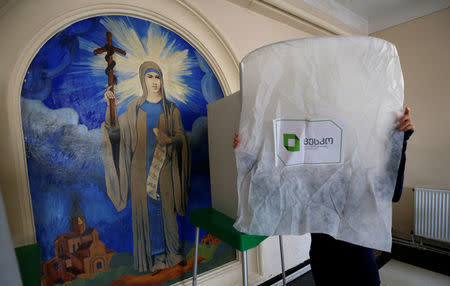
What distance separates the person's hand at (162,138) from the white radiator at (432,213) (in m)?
2.69

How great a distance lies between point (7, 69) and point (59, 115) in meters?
0.27

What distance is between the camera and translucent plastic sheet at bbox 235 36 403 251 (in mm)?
632

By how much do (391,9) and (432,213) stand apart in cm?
227

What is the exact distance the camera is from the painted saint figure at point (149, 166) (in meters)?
1.21

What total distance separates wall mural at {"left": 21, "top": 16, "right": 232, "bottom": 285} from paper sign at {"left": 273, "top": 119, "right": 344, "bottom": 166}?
89 centimetres

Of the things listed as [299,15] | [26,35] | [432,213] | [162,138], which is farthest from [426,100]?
[26,35]

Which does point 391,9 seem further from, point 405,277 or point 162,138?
point 162,138

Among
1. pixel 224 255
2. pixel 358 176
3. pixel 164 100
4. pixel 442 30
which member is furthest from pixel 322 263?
pixel 442 30

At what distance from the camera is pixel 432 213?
2182 millimetres

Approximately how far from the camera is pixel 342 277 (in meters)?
0.93

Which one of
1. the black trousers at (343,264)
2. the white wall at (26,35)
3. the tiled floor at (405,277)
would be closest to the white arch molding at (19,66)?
the white wall at (26,35)

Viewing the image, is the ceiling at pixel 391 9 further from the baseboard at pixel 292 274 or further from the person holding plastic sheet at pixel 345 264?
the baseboard at pixel 292 274

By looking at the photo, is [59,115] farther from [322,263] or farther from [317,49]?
[322,263]

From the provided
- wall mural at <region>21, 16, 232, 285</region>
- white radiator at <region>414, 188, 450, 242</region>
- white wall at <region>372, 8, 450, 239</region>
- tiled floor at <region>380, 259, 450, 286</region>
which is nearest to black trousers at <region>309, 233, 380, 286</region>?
wall mural at <region>21, 16, 232, 285</region>
